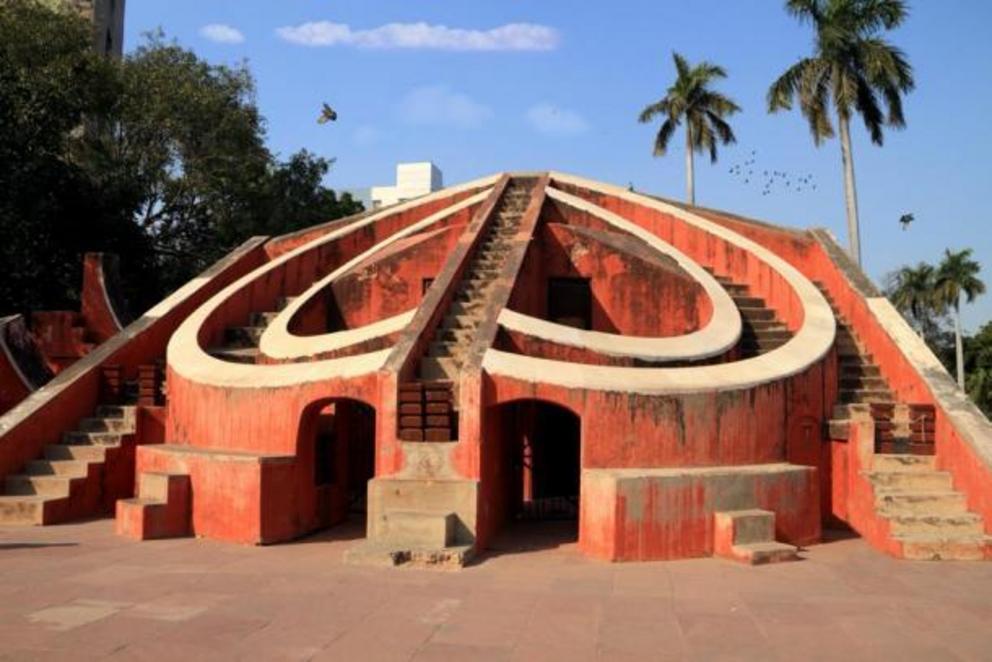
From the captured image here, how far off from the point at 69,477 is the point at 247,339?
261 centimetres

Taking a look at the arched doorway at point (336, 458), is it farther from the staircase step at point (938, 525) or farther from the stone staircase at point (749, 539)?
the staircase step at point (938, 525)

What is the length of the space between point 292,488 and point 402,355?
1.40 metres

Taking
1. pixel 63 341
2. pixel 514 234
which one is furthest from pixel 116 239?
pixel 514 234

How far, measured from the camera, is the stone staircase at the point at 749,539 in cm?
602

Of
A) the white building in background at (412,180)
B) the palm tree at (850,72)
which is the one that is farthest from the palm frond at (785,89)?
the white building in background at (412,180)

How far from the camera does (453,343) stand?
25.9 feet

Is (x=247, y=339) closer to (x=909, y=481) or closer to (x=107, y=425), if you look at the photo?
(x=107, y=425)

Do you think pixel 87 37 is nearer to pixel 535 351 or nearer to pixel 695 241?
pixel 695 241

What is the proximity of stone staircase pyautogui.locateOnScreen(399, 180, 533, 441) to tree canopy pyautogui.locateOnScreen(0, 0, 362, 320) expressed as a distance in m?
8.36

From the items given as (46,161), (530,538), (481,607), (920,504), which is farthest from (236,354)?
(46,161)

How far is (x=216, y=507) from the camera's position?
684 cm

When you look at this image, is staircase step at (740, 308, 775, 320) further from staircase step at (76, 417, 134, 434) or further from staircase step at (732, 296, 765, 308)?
staircase step at (76, 417, 134, 434)

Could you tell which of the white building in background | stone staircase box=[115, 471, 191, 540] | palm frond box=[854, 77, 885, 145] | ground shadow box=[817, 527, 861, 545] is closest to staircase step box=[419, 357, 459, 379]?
stone staircase box=[115, 471, 191, 540]

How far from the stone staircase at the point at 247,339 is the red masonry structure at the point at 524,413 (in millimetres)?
33
